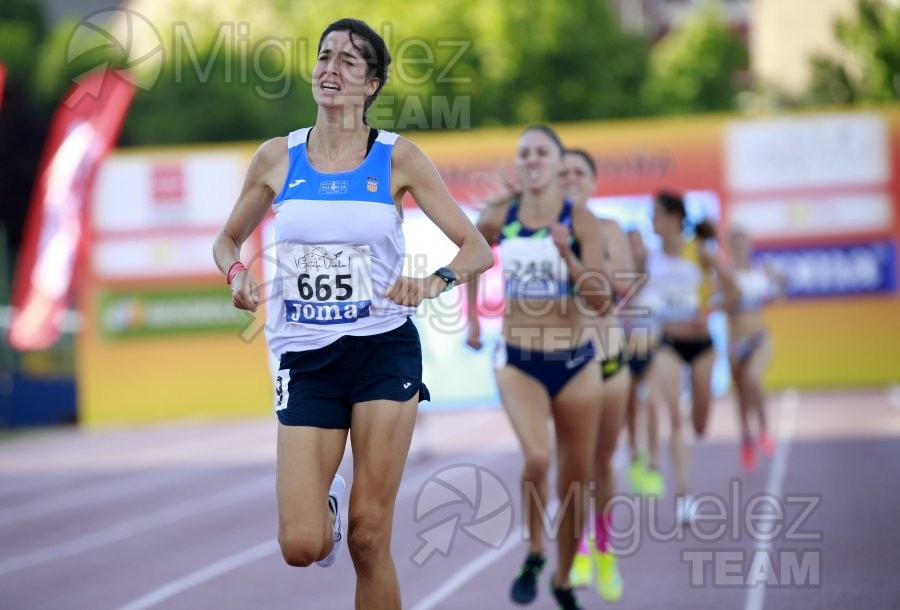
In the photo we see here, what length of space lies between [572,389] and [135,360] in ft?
63.1

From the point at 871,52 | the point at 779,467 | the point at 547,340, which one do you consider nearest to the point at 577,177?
the point at 547,340

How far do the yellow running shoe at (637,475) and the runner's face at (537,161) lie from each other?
4.78 m

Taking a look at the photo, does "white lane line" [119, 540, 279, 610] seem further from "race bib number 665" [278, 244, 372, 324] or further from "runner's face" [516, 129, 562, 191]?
"race bib number 665" [278, 244, 372, 324]

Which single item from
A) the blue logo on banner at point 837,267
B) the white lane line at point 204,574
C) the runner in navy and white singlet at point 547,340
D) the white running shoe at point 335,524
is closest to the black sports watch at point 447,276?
the white running shoe at point 335,524

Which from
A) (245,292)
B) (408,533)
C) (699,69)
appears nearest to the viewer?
(245,292)

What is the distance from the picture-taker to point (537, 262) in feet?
25.1

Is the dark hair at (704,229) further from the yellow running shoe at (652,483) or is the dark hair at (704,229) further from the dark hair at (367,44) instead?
the dark hair at (367,44)

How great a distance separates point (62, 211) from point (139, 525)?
40.3 ft

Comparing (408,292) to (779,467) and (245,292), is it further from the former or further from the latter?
(779,467)

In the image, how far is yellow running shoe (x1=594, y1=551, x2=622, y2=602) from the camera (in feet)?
26.3

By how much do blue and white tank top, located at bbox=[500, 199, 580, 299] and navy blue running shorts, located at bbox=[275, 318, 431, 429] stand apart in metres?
2.19

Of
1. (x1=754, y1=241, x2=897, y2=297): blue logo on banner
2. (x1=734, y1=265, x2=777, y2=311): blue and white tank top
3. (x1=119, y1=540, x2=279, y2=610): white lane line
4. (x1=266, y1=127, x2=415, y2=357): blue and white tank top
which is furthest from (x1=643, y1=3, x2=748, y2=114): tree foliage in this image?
(x1=266, y1=127, x2=415, y2=357): blue and white tank top

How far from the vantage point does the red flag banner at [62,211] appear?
2358 centimetres

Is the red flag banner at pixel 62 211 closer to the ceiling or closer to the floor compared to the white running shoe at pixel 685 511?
closer to the ceiling
